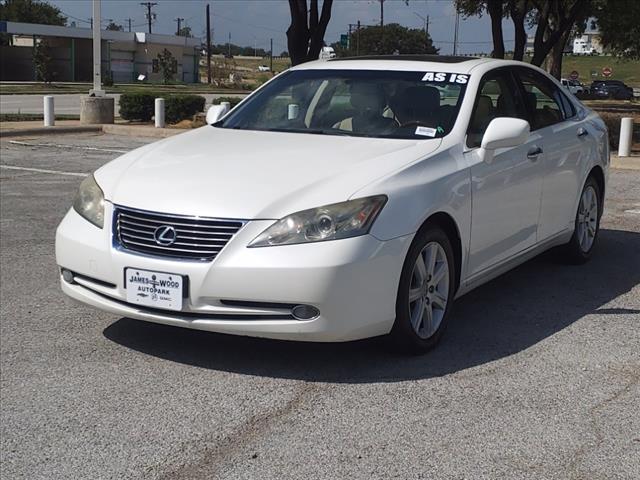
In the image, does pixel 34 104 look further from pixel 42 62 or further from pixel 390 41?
pixel 390 41

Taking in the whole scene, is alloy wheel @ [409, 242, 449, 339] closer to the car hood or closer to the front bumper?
the front bumper

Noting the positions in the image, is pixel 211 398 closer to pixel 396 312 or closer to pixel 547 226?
pixel 396 312

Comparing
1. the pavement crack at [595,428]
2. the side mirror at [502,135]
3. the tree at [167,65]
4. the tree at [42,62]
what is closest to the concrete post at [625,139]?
the side mirror at [502,135]

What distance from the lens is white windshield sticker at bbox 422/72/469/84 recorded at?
19.3 ft

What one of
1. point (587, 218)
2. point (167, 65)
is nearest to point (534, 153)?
point (587, 218)

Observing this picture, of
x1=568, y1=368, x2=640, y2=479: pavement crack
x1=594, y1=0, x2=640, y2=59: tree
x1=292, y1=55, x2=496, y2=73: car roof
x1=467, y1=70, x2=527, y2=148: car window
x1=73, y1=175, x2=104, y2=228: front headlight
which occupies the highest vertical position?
x1=594, y1=0, x2=640, y2=59: tree

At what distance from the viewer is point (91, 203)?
510 cm

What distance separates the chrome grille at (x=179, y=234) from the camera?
14.8 feet

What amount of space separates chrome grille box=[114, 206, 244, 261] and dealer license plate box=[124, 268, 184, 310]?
0.36 feet

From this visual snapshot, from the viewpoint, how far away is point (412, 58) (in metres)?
6.46

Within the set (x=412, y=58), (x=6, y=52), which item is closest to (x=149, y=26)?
(x=6, y=52)

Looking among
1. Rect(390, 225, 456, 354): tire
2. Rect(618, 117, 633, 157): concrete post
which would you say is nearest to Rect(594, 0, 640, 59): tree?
Rect(618, 117, 633, 157): concrete post

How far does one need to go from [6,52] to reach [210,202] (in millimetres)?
65621

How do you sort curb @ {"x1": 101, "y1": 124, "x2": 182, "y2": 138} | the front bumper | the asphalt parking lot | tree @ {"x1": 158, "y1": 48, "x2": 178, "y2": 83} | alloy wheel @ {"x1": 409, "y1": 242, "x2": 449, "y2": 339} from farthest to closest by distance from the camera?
tree @ {"x1": 158, "y1": 48, "x2": 178, "y2": 83}
curb @ {"x1": 101, "y1": 124, "x2": 182, "y2": 138}
alloy wheel @ {"x1": 409, "y1": 242, "x2": 449, "y2": 339}
the front bumper
the asphalt parking lot
